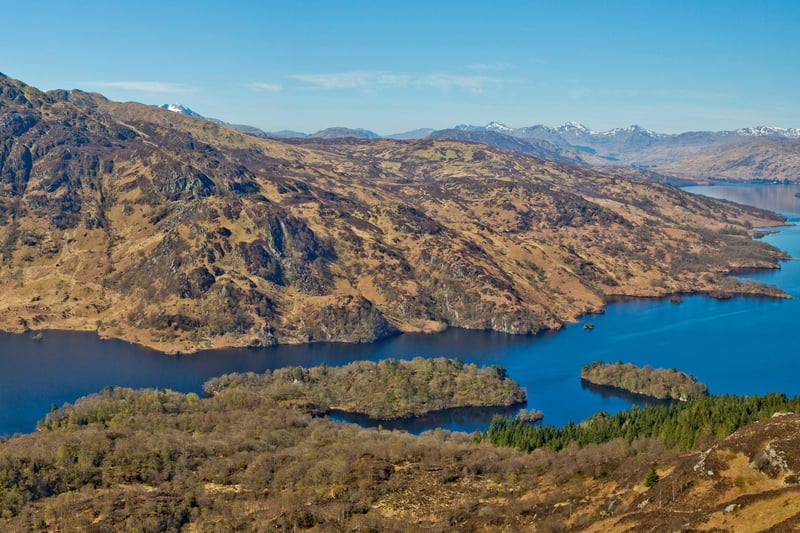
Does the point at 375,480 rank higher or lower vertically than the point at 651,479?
lower

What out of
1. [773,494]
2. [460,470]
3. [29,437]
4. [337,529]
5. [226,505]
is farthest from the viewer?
[29,437]

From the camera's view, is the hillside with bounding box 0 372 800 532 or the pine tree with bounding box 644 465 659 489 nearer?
the hillside with bounding box 0 372 800 532

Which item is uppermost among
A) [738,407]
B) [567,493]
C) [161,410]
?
[738,407]

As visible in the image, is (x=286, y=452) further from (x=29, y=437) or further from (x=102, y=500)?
(x=29, y=437)

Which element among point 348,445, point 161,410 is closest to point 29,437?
point 161,410

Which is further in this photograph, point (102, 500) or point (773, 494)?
point (102, 500)

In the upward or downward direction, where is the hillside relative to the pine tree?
downward

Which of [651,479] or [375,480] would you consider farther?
[375,480]

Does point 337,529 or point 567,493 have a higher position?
point 567,493
